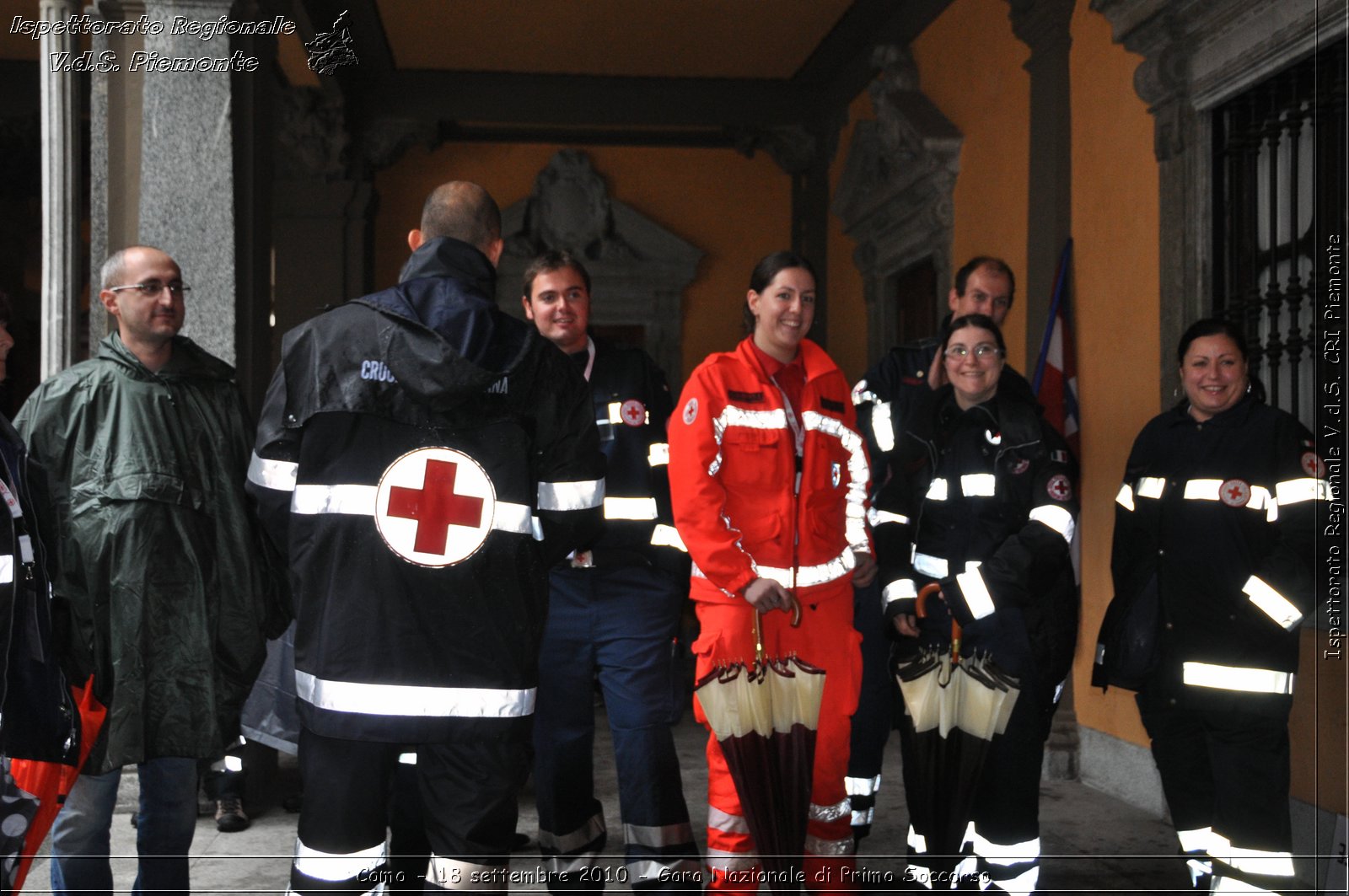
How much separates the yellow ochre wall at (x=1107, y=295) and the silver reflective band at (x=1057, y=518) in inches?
85.0

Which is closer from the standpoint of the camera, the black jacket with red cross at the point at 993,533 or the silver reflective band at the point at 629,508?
the black jacket with red cross at the point at 993,533

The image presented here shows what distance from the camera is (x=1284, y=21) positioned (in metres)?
4.62

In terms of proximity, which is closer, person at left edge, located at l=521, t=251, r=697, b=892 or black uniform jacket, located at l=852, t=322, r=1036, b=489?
person at left edge, located at l=521, t=251, r=697, b=892

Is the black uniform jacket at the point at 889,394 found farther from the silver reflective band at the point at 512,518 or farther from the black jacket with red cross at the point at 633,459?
the silver reflective band at the point at 512,518

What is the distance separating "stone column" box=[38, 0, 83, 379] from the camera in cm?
495

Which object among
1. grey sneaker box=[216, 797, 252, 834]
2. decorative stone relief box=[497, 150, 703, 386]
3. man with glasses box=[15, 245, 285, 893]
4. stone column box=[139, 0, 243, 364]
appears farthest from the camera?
decorative stone relief box=[497, 150, 703, 386]

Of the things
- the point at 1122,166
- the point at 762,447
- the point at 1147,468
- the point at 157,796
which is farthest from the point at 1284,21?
the point at 157,796

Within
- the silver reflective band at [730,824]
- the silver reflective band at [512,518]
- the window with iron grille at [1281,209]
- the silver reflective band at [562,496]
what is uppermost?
the window with iron grille at [1281,209]

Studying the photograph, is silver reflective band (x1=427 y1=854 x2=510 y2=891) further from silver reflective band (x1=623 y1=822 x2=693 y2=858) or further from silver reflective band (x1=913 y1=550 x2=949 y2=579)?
silver reflective band (x1=913 y1=550 x2=949 y2=579)

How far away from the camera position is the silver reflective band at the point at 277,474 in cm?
269

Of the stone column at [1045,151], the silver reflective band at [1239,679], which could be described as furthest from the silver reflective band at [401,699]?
the stone column at [1045,151]

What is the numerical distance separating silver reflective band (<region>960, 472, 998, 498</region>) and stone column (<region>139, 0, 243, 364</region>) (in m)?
3.12

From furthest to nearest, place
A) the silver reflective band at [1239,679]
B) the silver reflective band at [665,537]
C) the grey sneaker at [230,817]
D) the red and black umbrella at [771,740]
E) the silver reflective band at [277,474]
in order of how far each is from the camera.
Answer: the grey sneaker at [230,817] < the silver reflective band at [665,537] < the silver reflective band at [1239,679] < the red and black umbrella at [771,740] < the silver reflective band at [277,474]

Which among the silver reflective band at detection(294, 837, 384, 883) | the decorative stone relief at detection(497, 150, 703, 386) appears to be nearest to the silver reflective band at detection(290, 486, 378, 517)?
the silver reflective band at detection(294, 837, 384, 883)
